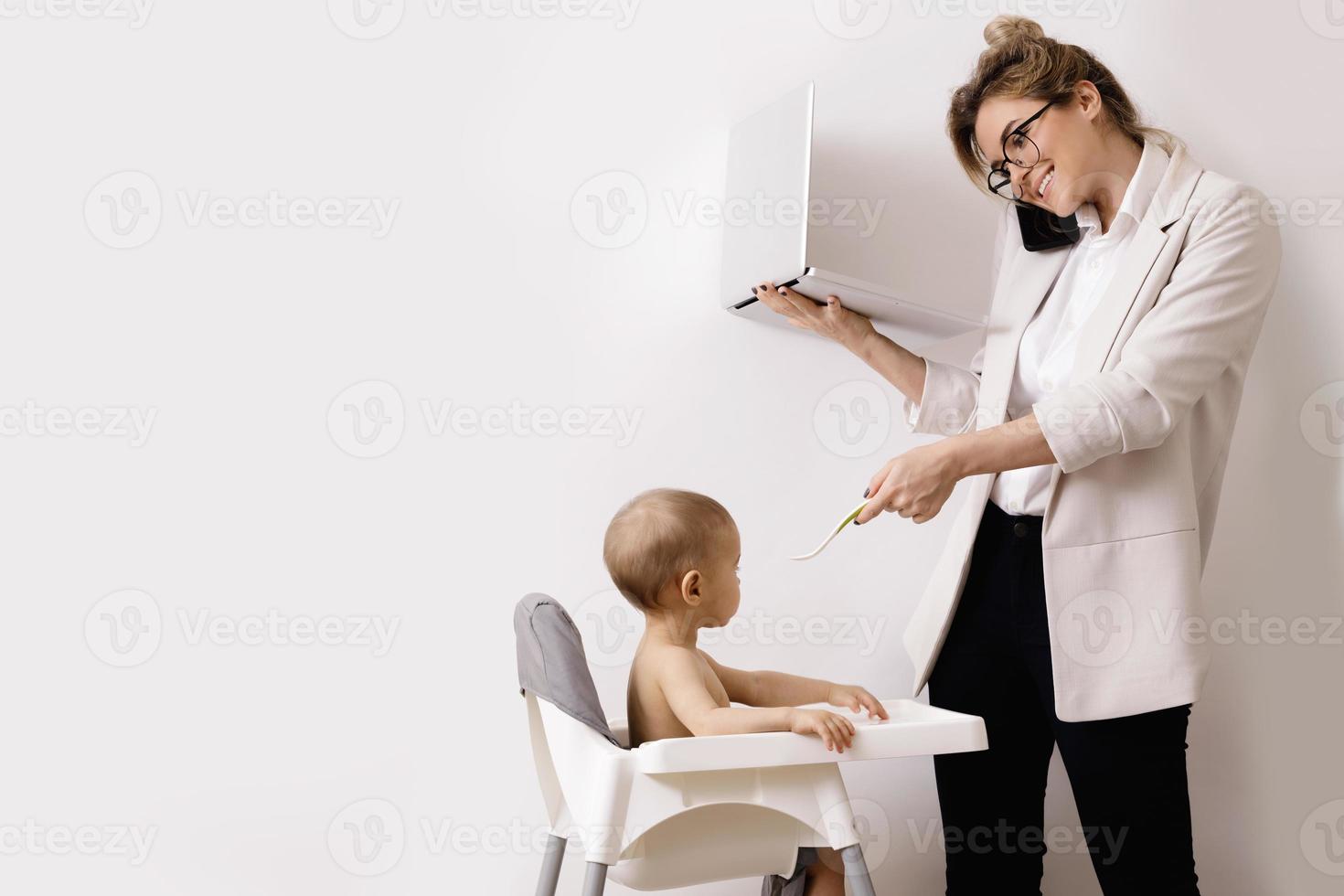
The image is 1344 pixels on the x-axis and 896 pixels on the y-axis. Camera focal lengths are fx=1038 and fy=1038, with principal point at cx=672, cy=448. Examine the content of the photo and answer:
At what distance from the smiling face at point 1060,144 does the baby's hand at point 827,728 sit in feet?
2.24

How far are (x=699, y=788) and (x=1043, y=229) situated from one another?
2.75 ft

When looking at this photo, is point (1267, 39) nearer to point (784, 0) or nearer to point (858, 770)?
point (784, 0)

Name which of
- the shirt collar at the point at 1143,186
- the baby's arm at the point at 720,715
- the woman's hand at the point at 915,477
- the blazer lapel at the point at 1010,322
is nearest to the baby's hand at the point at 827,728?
the baby's arm at the point at 720,715

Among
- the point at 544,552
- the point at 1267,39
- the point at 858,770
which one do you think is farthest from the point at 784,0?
the point at 858,770

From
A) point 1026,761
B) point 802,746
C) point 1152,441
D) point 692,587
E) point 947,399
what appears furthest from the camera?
point 947,399

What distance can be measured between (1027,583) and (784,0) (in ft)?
3.19

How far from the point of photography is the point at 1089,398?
1.09 meters

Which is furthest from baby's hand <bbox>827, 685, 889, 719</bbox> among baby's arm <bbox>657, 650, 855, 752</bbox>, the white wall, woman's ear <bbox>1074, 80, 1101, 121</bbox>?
woman's ear <bbox>1074, 80, 1101, 121</bbox>

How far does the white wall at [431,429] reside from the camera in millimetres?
1435

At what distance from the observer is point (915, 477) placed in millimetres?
1106

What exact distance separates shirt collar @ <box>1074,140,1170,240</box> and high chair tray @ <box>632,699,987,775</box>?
0.62 meters

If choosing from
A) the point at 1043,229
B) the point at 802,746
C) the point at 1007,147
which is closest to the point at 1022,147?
the point at 1007,147

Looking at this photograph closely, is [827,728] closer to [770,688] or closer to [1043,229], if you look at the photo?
[770,688]

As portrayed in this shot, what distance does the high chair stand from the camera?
0.98m
